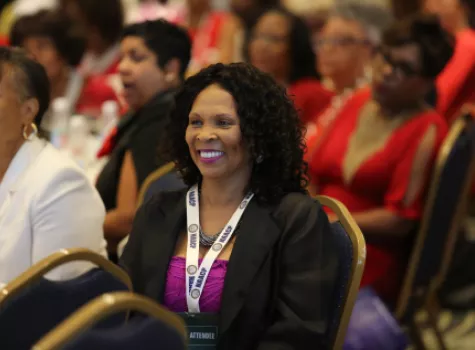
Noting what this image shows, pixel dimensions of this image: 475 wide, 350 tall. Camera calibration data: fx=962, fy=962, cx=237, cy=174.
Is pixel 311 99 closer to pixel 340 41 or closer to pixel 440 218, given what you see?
pixel 340 41

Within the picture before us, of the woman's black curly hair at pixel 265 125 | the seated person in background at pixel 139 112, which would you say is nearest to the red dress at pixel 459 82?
the seated person in background at pixel 139 112

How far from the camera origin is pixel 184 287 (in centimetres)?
227

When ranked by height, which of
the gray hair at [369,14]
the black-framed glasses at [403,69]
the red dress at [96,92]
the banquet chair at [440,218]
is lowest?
the banquet chair at [440,218]

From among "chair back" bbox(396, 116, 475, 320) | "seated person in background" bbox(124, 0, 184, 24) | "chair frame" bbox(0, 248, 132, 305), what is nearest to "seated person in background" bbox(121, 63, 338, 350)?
"chair frame" bbox(0, 248, 132, 305)

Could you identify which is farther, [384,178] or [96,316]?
[384,178]

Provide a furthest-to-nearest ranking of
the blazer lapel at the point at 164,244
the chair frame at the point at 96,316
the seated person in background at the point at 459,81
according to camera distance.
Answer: the seated person in background at the point at 459,81 < the blazer lapel at the point at 164,244 < the chair frame at the point at 96,316

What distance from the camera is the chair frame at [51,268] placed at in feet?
6.61

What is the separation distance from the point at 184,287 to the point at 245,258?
17 centimetres

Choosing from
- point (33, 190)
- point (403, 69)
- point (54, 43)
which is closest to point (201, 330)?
point (33, 190)

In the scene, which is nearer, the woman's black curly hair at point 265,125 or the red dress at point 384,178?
the woman's black curly hair at point 265,125

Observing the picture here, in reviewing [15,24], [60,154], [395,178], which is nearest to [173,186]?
[60,154]

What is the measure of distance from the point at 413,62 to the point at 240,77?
1.27 metres

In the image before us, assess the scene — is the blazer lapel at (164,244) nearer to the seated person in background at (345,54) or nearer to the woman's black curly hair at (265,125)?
the woman's black curly hair at (265,125)

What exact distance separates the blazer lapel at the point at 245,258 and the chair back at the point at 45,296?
0.77 ft
